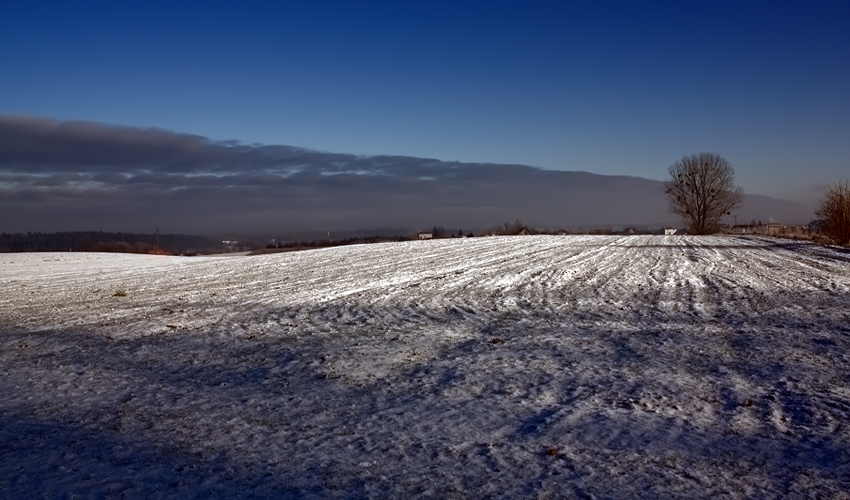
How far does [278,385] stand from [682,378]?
15.6 ft

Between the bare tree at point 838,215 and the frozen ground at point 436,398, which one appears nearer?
the frozen ground at point 436,398

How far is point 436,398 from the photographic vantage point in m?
7.06

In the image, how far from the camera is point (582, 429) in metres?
5.89

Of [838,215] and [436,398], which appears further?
[838,215]

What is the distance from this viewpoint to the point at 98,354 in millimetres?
9664

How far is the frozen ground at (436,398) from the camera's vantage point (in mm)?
4914

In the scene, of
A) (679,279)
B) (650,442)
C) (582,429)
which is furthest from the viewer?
(679,279)

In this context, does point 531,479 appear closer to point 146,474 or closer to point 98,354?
point 146,474

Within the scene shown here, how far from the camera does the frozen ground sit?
491cm

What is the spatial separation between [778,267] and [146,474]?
72.9 ft

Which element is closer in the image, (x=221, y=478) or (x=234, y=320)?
(x=221, y=478)

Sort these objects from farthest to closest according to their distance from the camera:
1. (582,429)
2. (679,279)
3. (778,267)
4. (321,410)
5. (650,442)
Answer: (778,267), (679,279), (321,410), (582,429), (650,442)

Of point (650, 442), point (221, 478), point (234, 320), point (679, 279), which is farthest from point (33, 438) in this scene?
point (679, 279)

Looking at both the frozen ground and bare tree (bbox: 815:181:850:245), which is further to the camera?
bare tree (bbox: 815:181:850:245)
